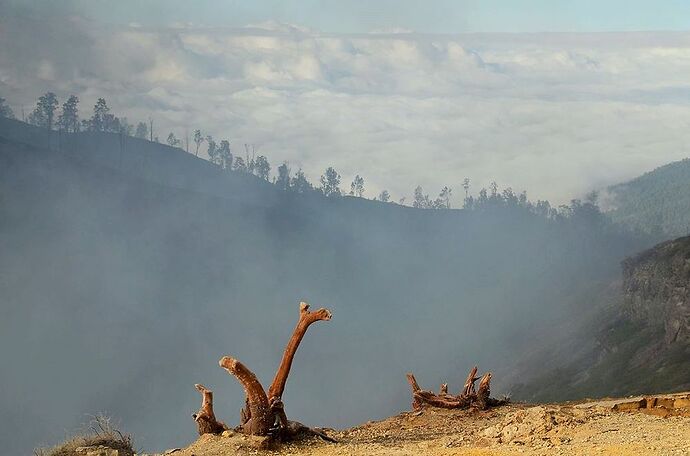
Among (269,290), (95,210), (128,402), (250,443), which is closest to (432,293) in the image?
(269,290)

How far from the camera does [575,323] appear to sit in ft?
459

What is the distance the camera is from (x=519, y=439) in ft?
40.2

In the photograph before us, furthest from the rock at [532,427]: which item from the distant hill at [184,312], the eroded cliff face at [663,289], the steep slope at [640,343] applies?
the distant hill at [184,312]

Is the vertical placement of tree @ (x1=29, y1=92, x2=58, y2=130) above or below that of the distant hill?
above

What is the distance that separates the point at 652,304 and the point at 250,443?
107 m

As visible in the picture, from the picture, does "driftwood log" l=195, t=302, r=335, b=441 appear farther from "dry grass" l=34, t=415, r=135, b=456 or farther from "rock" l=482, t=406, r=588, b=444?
"dry grass" l=34, t=415, r=135, b=456

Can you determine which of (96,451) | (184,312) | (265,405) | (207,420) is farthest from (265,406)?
(184,312)

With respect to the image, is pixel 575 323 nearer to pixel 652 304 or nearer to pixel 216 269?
pixel 652 304

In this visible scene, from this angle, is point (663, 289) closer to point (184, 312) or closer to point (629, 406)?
point (184, 312)

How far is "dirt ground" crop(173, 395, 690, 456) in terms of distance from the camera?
11.2 m

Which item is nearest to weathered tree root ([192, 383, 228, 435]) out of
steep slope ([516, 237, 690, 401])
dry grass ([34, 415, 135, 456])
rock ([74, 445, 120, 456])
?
rock ([74, 445, 120, 456])

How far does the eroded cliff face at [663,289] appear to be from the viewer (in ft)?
310

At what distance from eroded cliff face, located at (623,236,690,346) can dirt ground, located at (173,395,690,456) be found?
8417cm

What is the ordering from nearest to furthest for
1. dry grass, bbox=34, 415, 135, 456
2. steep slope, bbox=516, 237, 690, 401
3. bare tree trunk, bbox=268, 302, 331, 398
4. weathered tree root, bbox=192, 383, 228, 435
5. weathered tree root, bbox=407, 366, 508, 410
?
bare tree trunk, bbox=268, 302, 331, 398, weathered tree root, bbox=192, 383, 228, 435, dry grass, bbox=34, 415, 135, 456, weathered tree root, bbox=407, 366, 508, 410, steep slope, bbox=516, 237, 690, 401
